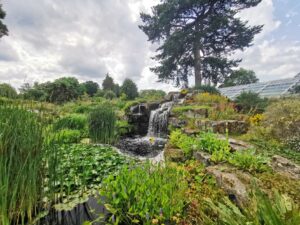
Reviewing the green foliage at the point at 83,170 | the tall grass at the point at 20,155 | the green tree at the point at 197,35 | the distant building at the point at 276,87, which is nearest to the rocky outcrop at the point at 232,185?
the green foliage at the point at 83,170

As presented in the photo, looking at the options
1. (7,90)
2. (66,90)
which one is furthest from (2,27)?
(7,90)

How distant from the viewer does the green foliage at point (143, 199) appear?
5.99 feet

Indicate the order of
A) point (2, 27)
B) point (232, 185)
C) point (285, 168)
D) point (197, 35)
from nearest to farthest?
point (232, 185)
point (285, 168)
point (197, 35)
point (2, 27)

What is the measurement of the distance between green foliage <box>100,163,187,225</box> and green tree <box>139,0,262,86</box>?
544 inches

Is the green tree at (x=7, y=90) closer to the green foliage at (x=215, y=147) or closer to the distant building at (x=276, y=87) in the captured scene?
the green foliage at (x=215, y=147)

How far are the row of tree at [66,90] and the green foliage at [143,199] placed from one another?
1211 millimetres

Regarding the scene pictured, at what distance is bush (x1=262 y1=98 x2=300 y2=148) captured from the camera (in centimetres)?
452

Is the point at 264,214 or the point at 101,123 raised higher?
the point at 101,123

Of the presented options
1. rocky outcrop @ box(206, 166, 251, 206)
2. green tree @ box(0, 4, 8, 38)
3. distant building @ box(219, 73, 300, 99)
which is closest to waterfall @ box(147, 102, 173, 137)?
distant building @ box(219, 73, 300, 99)

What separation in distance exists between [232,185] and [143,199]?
103 centimetres

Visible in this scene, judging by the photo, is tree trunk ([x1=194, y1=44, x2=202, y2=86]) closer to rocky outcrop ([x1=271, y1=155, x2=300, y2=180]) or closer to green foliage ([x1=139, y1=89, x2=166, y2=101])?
green foliage ([x1=139, y1=89, x2=166, y2=101])

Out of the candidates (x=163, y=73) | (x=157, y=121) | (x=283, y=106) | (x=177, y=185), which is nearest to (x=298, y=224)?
(x=177, y=185)

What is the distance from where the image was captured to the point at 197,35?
46.6 ft

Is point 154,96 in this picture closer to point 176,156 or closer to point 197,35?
point 197,35
